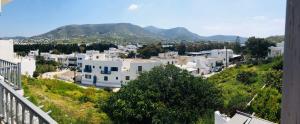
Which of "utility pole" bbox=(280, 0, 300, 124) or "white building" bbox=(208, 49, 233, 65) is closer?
"utility pole" bbox=(280, 0, 300, 124)

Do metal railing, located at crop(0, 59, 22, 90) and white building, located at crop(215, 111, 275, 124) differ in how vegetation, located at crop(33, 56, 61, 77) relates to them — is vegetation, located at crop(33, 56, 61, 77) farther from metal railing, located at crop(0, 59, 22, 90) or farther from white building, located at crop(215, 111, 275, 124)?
metal railing, located at crop(0, 59, 22, 90)

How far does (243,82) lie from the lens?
3061cm

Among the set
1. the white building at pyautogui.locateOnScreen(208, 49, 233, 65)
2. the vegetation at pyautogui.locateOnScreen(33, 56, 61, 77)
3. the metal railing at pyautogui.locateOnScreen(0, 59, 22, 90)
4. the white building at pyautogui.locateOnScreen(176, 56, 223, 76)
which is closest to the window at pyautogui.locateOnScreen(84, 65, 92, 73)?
the vegetation at pyautogui.locateOnScreen(33, 56, 61, 77)

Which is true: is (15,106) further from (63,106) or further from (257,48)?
(257,48)

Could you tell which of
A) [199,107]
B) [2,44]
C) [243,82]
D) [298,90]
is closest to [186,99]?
[199,107]

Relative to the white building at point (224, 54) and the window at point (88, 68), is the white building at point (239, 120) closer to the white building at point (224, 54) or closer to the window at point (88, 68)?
the window at point (88, 68)

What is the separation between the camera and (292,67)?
1284 mm

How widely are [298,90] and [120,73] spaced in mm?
45191

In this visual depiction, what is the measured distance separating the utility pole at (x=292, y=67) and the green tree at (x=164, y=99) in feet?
48.9

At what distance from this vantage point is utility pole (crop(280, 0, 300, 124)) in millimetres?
1258

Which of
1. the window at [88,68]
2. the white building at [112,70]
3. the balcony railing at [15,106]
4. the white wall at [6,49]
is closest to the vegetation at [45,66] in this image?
the window at [88,68]

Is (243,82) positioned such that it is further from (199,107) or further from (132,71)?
(132,71)

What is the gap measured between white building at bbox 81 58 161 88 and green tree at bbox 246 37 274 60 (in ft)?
44.9

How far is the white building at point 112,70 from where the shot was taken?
45406 mm
